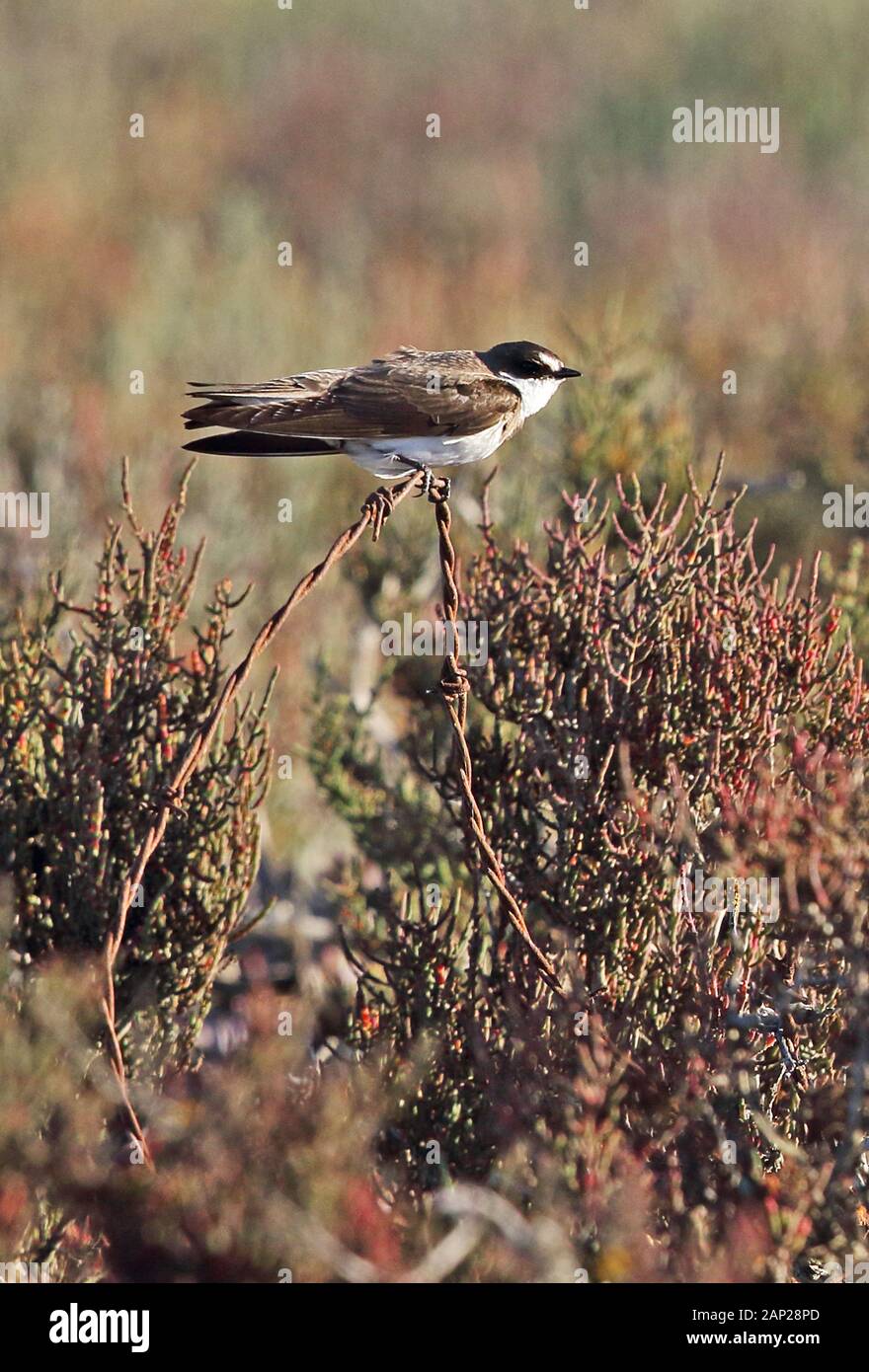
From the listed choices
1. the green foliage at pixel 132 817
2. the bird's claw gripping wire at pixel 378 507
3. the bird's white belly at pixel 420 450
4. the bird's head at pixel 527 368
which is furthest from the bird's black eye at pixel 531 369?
the bird's claw gripping wire at pixel 378 507

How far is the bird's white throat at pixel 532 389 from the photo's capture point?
491 centimetres

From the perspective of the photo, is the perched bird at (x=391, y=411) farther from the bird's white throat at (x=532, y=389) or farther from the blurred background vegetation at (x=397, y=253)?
the blurred background vegetation at (x=397, y=253)

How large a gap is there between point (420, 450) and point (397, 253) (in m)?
17.4

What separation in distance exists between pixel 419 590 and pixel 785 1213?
3776 mm

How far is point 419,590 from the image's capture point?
683cm

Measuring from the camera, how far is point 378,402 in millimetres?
4512

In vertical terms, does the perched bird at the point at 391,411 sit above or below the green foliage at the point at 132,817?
above

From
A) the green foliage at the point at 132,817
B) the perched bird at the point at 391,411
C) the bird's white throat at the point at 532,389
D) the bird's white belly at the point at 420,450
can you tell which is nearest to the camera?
the perched bird at the point at 391,411

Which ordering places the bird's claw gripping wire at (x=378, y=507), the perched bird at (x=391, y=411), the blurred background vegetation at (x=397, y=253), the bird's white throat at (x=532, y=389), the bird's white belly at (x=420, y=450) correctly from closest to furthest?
1. the bird's claw gripping wire at (x=378, y=507)
2. the perched bird at (x=391, y=411)
3. the bird's white belly at (x=420, y=450)
4. the bird's white throat at (x=532, y=389)
5. the blurred background vegetation at (x=397, y=253)

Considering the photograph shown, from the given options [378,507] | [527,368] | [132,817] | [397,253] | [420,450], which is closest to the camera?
[378,507]

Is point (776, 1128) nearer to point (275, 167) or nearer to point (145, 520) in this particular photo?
point (145, 520)

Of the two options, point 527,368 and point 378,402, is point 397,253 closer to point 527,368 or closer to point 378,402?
point 527,368

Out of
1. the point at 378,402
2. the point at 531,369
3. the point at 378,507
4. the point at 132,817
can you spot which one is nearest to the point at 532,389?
the point at 531,369
